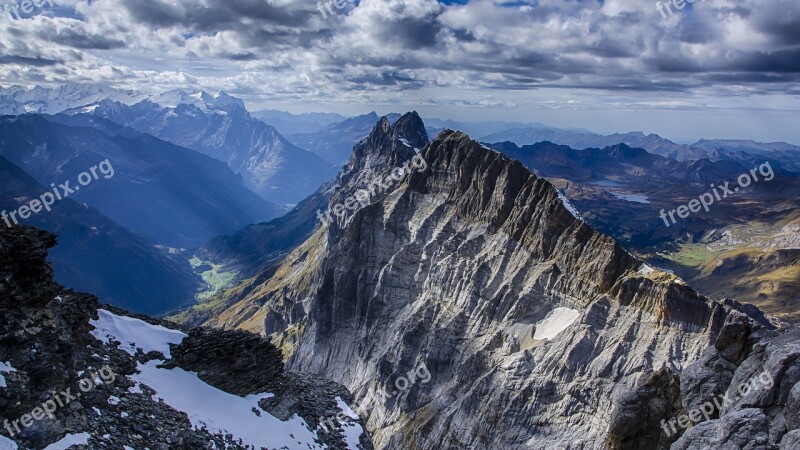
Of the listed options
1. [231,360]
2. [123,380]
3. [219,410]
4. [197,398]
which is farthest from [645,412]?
[231,360]

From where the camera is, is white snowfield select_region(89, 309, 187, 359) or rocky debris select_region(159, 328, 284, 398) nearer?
white snowfield select_region(89, 309, 187, 359)

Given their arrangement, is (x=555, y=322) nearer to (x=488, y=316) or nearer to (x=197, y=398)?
(x=488, y=316)

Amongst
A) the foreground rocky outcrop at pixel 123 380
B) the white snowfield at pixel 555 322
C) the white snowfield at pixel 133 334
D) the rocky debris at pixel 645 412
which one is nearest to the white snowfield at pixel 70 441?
the foreground rocky outcrop at pixel 123 380

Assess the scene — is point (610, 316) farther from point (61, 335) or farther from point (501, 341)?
point (61, 335)

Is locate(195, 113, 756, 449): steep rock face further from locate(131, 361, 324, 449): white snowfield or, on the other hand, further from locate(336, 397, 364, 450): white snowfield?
locate(131, 361, 324, 449): white snowfield

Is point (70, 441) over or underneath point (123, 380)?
over

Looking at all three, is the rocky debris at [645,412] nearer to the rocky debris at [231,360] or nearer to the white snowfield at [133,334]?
the rocky debris at [231,360]

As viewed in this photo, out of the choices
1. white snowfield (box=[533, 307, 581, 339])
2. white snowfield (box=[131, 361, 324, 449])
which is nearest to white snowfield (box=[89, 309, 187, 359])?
white snowfield (box=[131, 361, 324, 449])
